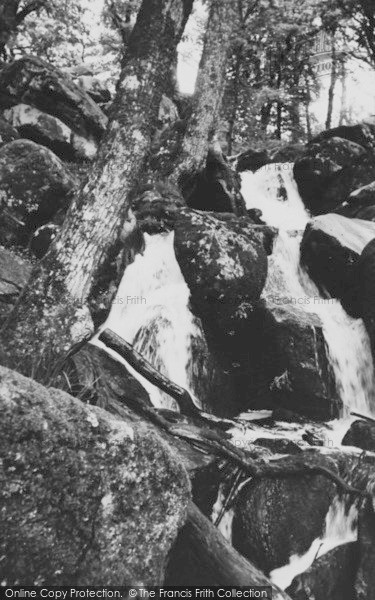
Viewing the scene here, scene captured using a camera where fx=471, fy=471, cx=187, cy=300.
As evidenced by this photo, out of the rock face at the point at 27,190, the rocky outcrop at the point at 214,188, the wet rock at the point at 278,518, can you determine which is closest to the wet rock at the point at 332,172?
the rocky outcrop at the point at 214,188

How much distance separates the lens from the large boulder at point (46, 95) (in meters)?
14.6

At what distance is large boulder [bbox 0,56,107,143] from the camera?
14.6m

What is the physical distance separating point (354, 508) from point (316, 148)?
12.7 meters

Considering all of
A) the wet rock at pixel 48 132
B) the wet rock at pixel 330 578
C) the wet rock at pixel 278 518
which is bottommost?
the wet rock at pixel 330 578

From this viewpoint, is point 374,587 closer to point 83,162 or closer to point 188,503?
point 188,503

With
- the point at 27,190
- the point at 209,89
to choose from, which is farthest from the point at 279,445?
the point at 209,89

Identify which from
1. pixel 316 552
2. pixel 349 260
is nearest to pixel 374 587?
pixel 316 552

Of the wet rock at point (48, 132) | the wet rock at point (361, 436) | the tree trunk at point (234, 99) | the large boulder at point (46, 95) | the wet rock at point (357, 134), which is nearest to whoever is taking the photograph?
the wet rock at point (361, 436)

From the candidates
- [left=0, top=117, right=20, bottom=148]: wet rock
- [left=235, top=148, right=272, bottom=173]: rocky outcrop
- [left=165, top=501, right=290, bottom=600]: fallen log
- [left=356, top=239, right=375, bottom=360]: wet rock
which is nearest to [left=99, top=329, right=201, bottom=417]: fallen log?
[left=165, top=501, right=290, bottom=600]: fallen log

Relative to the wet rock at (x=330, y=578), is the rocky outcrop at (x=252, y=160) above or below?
above

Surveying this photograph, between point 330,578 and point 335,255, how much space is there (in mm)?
7033

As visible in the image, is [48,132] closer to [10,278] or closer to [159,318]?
[10,278]

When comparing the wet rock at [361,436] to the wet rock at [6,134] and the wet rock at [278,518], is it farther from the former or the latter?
the wet rock at [6,134]

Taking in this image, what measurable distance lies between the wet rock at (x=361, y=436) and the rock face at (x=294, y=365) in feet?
3.24
